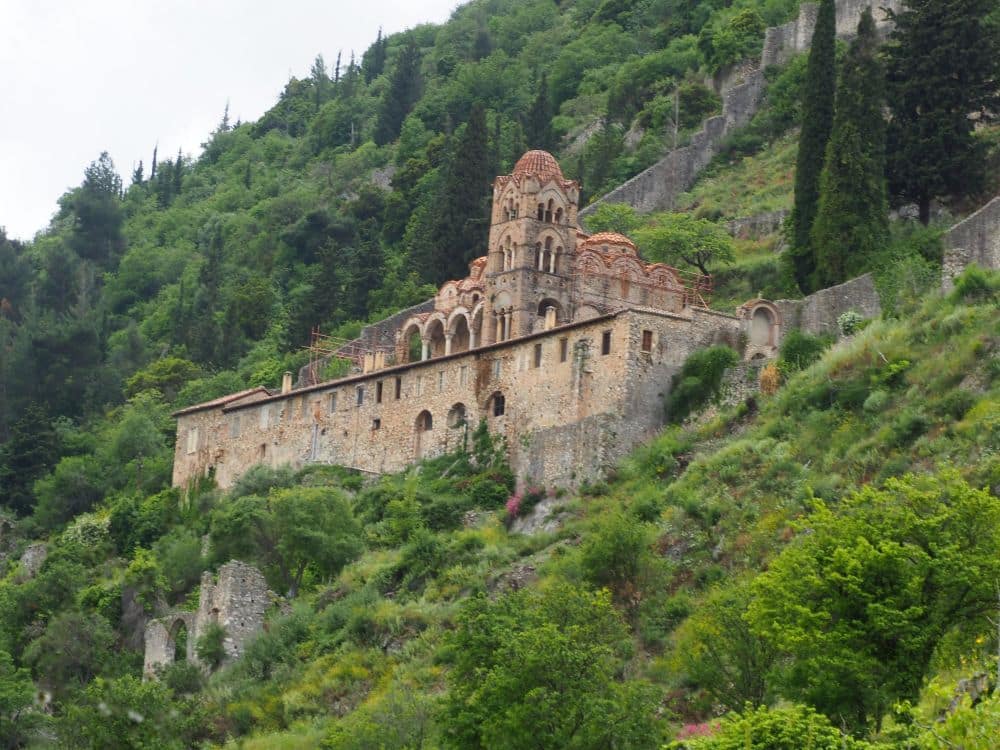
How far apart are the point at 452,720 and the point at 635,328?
906 inches

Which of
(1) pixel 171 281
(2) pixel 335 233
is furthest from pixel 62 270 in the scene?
(2) pixel 335 233

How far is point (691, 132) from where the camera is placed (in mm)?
102312

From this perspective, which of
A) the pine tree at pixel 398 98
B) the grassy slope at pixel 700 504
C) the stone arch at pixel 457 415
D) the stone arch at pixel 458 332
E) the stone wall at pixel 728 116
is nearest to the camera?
the grassy slope at pixel 700 504

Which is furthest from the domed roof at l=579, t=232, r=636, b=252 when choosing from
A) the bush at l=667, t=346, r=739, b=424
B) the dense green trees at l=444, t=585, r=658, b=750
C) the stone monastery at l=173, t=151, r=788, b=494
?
the dense green trees at l=444, t=585, r=658, b=750

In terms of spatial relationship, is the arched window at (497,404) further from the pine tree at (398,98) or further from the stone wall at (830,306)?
the pine tree at (398,98)

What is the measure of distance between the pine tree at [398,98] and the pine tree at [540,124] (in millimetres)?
Answer: 26131

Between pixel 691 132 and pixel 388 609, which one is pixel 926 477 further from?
pixel 691 132

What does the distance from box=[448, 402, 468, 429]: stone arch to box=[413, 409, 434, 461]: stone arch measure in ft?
3.26

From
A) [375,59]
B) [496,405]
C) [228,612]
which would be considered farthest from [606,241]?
[375,59]

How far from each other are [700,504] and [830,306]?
11.9 m

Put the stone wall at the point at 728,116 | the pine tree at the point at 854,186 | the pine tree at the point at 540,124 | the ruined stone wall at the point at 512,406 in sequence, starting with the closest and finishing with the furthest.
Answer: the ruined stone wall at the point at 512,406, the pine tree at the point at 854,186, the stone wall at the point at 728,116, the pine tree at the point at 540,124

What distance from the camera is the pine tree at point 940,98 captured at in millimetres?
70188

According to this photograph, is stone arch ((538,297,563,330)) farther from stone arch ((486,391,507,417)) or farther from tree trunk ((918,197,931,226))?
tree trunk ((918,197,931,226))

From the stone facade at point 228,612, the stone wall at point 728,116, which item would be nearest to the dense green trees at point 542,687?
the stone facade at point 228,612
